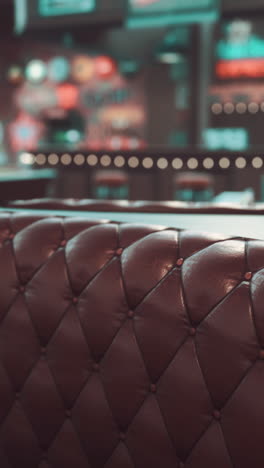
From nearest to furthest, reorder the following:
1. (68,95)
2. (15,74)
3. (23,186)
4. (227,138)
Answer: (23,186)
(227,138)
(15,74)
(68,95)

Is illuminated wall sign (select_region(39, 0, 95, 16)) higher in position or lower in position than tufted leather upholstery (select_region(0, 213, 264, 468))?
higher

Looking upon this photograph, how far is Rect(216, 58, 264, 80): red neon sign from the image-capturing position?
29.2 ft

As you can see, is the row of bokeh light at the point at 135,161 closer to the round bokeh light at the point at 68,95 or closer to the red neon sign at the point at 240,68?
the red neon sign at the point at 240,68

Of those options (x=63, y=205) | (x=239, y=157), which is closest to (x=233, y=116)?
(x=239, y=157)

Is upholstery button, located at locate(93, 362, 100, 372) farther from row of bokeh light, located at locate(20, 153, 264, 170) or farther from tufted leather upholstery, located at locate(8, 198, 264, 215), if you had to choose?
row of bokeh light, located at locate(20, 153, 264, 170)

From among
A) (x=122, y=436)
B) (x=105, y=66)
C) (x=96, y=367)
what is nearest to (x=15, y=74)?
(x=105, y=66)

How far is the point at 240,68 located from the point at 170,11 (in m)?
4.09

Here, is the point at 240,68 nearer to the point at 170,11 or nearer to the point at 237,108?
the point at 237,108

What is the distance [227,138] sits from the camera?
28.7 feet

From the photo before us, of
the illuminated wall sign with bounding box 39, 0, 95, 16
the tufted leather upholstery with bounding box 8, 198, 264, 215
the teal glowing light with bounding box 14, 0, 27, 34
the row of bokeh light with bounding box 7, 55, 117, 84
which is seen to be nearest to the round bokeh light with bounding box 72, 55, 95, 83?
the row of bokeh light with bounding box 7, 55, 117, 84

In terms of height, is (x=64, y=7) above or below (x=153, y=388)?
above

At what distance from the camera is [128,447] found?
1.26 m

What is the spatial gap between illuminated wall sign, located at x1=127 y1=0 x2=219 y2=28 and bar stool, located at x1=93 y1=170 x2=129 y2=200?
5.73ft

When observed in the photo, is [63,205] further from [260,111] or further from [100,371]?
[260,111]
